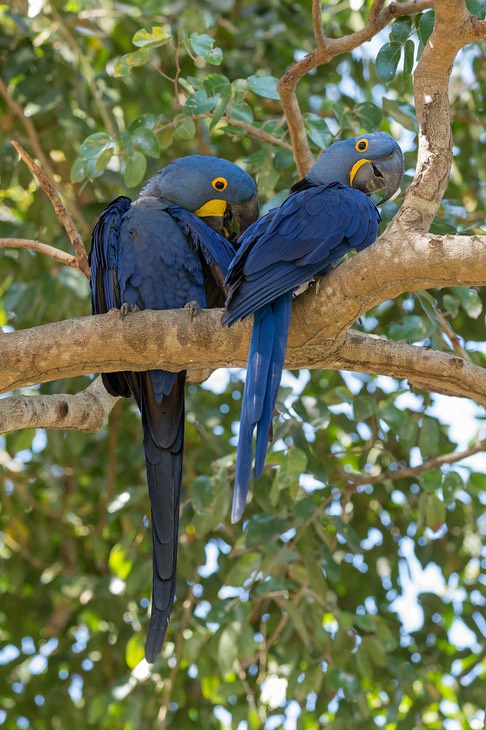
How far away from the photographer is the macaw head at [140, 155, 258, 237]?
2.53 meters

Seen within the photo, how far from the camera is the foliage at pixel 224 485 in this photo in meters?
2.47

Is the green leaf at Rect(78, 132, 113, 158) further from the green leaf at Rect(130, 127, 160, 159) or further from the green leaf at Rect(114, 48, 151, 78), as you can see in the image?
the green leaf at Rect(114, 48, 151, 78)

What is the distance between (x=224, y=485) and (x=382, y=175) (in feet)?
3.11

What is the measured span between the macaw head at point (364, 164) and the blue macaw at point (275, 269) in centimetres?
22

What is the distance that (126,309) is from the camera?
210 centimetres

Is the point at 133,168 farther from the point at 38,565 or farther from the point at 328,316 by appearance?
the point at 38,565

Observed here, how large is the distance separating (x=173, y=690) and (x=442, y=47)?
2102 mm

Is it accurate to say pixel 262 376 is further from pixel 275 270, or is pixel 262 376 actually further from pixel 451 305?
pixel 451 305

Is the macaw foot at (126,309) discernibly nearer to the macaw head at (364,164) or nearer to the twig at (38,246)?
the twig at (38,246)

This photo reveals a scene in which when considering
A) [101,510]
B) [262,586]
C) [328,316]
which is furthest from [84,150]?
[101,510]

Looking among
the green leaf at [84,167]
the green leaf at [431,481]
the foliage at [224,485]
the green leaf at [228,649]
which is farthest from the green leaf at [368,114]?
the green leaf at [228,649]

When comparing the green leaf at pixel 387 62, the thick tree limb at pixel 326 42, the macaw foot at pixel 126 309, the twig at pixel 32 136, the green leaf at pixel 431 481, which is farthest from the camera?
the twig at pixel 32 136

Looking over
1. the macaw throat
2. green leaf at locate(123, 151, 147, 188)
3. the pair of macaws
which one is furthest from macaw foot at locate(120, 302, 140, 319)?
the macaw throat

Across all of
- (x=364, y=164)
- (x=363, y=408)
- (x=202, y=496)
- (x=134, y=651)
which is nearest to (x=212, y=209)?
(x=364, y=164)
